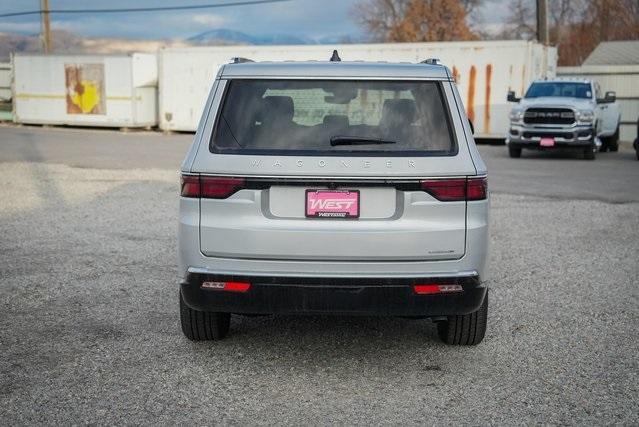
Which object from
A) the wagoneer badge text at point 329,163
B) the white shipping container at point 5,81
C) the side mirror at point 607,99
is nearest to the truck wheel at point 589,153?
the side mirror at point 607,99

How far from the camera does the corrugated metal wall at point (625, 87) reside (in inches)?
1099

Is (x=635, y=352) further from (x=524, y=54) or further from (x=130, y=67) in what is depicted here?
(x=130, y=67)

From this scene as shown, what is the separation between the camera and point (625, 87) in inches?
1110

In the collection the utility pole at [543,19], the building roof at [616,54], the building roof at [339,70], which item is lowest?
the building roof at [616,54]

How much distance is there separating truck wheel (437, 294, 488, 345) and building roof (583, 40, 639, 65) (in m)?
40.3

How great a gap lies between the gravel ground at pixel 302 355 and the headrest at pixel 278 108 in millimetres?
1497

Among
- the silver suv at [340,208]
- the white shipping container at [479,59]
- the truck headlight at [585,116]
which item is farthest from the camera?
the white shipping container at [479,59]

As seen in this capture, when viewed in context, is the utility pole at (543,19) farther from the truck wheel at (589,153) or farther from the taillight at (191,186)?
the taillight at (191,186)

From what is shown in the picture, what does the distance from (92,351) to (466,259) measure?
242cm

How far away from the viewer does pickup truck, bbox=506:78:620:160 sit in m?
19.8

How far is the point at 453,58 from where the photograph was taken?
26.0m

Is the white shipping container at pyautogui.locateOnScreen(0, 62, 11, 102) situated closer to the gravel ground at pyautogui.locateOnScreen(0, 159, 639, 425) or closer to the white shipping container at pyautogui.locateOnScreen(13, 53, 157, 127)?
the white shipping container at pyautogui.locateOnScreen(13, 53, 157, 127)

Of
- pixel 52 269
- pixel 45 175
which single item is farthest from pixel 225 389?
pixel 45 175

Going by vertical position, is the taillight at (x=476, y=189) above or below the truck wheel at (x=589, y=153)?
above
